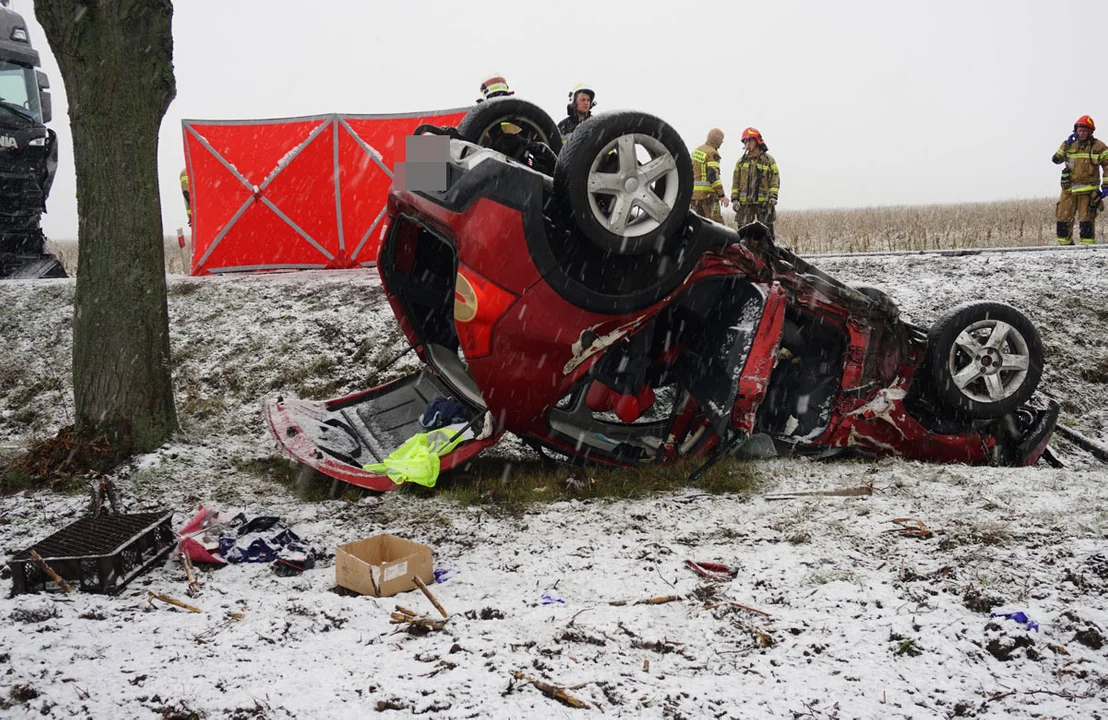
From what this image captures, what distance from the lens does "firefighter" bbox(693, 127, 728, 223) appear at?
11.7m

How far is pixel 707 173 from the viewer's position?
11.7 meters

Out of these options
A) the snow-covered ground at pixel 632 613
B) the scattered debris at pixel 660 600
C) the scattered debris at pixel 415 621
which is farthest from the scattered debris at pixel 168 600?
the scattered debris at pixel 660 600

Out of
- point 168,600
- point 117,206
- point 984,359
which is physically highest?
point 117,206

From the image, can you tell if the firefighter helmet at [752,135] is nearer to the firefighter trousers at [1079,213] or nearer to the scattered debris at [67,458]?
the firefighter trousers at [1079,213]

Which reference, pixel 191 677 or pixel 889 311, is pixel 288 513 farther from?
pixel 889 311

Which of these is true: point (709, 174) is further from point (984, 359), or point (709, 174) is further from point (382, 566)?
point (382, 566)

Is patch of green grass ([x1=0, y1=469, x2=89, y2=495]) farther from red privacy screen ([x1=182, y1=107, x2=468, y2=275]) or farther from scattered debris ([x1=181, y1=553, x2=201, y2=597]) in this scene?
red privacy screen ([x1=182, y1=107, x2=468, y2=275])

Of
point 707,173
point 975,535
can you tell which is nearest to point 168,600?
point 975,535

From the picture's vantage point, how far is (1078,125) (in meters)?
11.5

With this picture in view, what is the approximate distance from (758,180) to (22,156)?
10.5m

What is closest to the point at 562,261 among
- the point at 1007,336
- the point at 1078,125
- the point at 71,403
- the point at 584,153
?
the point at 584,153

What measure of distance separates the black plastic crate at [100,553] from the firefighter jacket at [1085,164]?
12.2 meters

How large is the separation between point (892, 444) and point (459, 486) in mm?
2501

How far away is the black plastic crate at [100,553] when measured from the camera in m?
3.03
